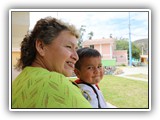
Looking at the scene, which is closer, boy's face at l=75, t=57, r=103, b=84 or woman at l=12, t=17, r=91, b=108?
woman at l=12, t=17, r=91, b=108

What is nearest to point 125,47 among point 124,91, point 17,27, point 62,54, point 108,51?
point 108,51

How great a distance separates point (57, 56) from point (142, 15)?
Result: 830 millimetres

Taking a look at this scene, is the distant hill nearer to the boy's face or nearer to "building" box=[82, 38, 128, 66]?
"building" box=[82, 38, 128, 66]

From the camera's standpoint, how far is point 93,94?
1476mm

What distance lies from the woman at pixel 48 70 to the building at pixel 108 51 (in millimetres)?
325

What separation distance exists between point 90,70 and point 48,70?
1.46 ft

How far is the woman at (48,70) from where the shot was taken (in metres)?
0.86

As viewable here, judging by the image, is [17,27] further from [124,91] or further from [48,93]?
[48,93]

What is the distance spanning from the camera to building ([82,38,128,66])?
61.7 inches

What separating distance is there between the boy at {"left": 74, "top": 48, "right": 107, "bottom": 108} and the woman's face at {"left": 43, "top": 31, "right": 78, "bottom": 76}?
0.64 ft

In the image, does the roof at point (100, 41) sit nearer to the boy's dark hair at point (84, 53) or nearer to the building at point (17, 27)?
the boy's dark hair at point (84, 53)

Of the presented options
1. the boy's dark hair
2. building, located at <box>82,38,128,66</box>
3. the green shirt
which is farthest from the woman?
building, located at <box>82,38,128,66</box>
